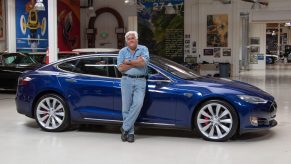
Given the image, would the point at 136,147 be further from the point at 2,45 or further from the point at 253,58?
Answer: the point at 253,58

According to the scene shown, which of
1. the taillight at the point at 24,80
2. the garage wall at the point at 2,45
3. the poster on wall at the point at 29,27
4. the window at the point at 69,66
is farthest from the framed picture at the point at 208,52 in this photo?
the taillight at the point at 24,80

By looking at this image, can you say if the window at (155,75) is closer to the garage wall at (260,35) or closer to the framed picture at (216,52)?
the framed picture at (216,52)

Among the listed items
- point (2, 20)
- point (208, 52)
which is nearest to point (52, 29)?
→ point (2, 20)

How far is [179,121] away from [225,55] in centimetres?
1474

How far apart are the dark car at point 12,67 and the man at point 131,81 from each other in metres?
6.71

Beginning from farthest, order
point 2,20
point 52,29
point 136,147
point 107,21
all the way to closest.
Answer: point 107,21, point 2,20, point 52,29, point 136,147

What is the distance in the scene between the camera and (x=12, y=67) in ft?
39.9

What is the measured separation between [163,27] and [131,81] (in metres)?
15.4

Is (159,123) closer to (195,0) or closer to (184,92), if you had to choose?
(184,92)

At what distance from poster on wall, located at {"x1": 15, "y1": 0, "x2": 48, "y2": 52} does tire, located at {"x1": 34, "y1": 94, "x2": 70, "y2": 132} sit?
11281 millimetres

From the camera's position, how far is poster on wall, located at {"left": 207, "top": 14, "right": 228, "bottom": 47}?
20297 mm

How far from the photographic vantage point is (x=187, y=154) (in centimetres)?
542

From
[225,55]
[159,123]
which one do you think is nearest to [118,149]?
[159,123]

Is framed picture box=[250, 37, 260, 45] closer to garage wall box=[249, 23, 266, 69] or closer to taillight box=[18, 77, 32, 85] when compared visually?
garage wall box=[249, 23, 266, 69]
